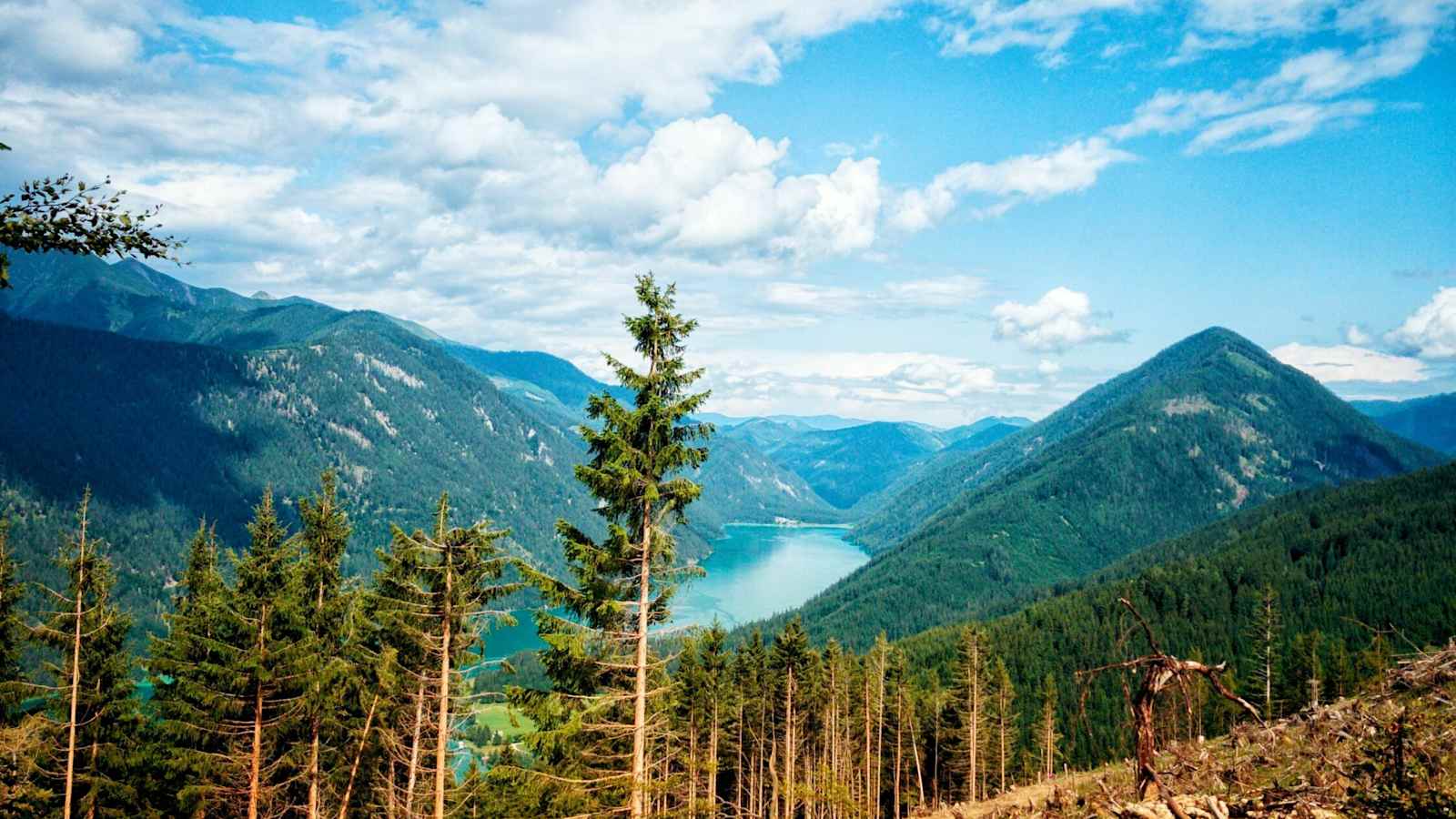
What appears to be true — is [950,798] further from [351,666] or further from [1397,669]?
[1397,669]

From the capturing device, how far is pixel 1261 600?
9225 centimetres

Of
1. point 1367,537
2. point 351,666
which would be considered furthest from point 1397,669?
point 1367,537

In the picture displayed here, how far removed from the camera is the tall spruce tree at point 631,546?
13.9 m

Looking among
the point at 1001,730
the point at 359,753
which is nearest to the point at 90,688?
the point at 359,753

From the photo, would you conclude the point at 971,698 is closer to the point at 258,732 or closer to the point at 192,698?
the point at 258,732

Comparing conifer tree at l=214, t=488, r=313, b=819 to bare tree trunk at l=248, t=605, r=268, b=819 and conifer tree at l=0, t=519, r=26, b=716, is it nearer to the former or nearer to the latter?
bare tree trunk at l=248, t=605, r=268, b=819

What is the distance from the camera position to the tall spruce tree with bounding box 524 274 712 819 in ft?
45.6

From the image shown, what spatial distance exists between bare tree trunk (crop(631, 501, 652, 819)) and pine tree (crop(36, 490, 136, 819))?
1696cm

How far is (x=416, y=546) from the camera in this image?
17.5 meters

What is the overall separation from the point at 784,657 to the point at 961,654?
40.3 feet

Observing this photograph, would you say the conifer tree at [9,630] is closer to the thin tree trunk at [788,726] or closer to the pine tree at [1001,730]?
the thin tree trunk at [788,726]

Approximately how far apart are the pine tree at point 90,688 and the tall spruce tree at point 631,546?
1535 centimetres

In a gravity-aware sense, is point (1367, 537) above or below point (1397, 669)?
above

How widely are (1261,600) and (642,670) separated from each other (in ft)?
347
